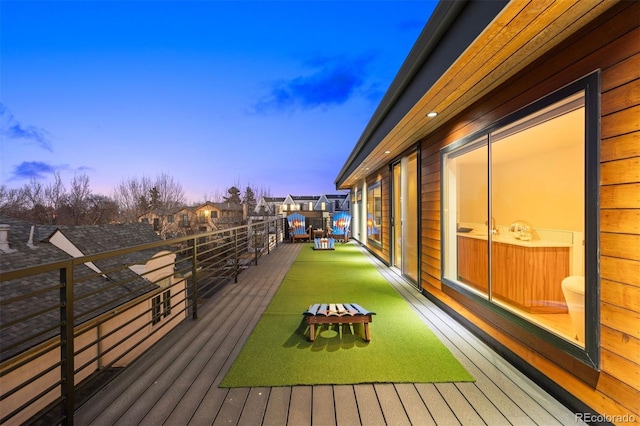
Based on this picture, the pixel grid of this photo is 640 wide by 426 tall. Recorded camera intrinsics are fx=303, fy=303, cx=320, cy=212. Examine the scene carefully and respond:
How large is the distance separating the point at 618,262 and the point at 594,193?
41 centimetres

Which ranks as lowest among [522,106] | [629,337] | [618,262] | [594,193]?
[629,337]

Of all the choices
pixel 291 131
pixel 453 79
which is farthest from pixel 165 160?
pixel 453 79

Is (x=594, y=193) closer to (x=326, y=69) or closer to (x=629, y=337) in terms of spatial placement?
(x=629, y=337)

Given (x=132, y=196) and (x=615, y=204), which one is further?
(x=132, y=196)

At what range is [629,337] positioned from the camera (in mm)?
1587

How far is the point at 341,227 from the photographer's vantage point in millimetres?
12242

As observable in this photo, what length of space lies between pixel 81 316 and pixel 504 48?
10.2 ft

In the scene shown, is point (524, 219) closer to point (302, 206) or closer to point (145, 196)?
point (302, 206)

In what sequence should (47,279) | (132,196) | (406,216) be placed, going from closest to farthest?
(406,216), (47,279), (132,196)

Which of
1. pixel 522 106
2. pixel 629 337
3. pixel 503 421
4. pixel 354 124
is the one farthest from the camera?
pixel 354 124

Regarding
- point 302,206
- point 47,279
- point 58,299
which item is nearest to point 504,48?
point 47,279

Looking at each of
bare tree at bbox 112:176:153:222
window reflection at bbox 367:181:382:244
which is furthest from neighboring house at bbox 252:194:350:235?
window reflection at bbox 367:181:382:244

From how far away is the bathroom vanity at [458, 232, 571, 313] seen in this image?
2.93m

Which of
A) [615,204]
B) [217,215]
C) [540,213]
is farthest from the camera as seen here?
[217,215]
